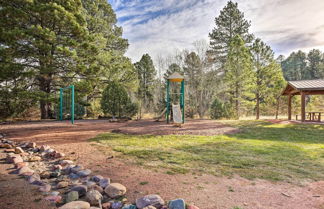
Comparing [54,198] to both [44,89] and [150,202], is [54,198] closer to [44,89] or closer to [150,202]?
[150,202]

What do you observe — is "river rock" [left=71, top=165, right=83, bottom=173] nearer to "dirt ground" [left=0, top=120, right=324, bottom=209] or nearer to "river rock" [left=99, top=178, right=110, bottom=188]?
"dirt ground" [left=0, top=120, right=324, bottom=209]

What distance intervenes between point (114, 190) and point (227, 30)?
23470 millimetres

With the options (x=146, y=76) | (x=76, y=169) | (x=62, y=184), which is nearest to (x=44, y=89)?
(x=76, y=169)

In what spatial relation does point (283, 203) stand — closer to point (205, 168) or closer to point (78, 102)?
point (205, 168)

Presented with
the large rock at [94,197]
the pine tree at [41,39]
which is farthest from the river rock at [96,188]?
the pine tree at [41,39]

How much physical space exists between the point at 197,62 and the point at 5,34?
14049 millimetres

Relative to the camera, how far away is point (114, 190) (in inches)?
79.7

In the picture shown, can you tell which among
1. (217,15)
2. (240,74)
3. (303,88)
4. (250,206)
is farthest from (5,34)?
(217,15)

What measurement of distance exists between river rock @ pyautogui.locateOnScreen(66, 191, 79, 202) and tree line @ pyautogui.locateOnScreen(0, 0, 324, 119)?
10045mm

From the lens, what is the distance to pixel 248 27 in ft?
68.3

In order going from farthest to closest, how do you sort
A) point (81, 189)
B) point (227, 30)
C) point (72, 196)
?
point (227, 30) → point (81, 189) → point (72, 196)

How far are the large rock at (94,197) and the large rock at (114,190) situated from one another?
11cm

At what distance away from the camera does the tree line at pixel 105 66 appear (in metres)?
10.2

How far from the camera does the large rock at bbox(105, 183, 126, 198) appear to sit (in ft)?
6.55
